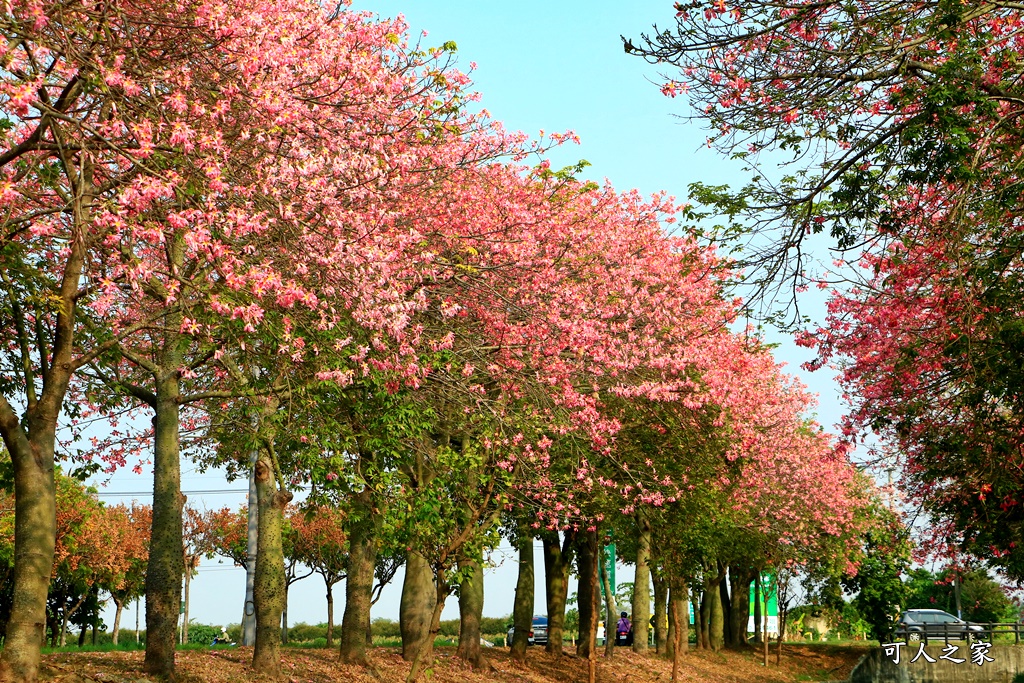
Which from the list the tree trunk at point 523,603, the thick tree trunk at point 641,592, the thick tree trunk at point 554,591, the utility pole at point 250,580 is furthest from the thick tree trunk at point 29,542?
the thick tree trunk at point 641,592

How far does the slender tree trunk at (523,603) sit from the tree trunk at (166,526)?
1272 centimetres

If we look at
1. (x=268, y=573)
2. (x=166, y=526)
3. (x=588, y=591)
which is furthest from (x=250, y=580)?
(x=166, y=526)

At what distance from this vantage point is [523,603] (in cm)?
3000

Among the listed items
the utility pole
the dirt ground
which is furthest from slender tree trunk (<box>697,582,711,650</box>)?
the utility pole

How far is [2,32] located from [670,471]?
18.0 meters

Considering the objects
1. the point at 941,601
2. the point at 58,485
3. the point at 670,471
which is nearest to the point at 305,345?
the point at 670,471

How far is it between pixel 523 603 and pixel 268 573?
1253 centimetres

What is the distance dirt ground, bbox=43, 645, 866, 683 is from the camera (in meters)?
16.6

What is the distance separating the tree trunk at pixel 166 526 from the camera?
1645 cm

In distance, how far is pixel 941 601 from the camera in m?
93.0

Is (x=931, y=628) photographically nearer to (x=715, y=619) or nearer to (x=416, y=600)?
(x=715, y=619)

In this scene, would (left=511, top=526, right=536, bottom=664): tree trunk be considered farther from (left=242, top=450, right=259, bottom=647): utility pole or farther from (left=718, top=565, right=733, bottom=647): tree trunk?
(left=718, top=565, right=733, bottom=647): tree trunk

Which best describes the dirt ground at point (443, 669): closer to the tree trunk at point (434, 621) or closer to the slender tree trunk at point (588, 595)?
the slender tree trunk at point (588, 595)

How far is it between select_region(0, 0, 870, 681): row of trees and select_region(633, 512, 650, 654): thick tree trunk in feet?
21.8
